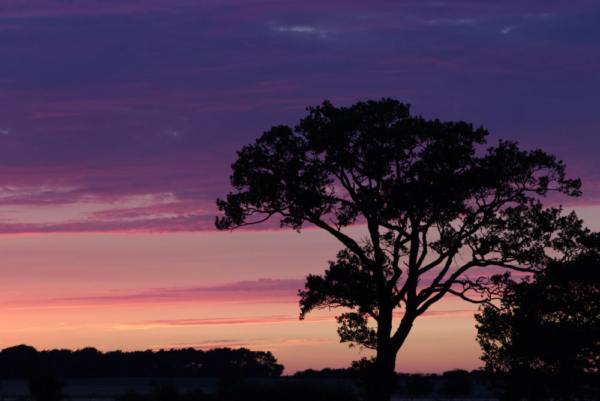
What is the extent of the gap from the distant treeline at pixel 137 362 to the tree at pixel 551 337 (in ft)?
293

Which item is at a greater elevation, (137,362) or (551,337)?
(137,362)

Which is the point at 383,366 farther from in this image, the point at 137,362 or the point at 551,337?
the point at 137,362

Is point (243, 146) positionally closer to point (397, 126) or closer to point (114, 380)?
point (397, 126)

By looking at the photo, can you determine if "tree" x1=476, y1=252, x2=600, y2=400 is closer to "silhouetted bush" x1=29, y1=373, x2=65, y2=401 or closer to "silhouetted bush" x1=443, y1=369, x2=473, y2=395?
"silhouetted bush" x1=29, y1=373, x2=65, y2=401

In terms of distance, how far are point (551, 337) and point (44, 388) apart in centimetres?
3645

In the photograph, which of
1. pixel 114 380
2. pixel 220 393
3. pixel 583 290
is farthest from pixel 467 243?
pixel 114 380

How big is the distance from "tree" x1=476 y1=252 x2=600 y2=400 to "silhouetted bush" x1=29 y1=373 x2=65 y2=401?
3238 centimetres

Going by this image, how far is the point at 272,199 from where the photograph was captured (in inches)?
1443

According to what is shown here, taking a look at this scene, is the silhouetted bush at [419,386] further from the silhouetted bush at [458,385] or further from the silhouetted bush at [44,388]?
the silhouetted bush at [44,388]

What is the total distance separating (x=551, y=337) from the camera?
1229 inches

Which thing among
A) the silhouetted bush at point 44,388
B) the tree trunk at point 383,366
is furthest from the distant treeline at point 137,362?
the tree trunk at point 383,366

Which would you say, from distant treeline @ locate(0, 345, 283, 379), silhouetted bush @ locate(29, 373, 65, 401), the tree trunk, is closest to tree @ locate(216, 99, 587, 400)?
the tree trunk

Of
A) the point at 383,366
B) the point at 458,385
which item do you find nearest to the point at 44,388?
the point at 383,366

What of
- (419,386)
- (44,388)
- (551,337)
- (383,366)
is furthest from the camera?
(419,386)
